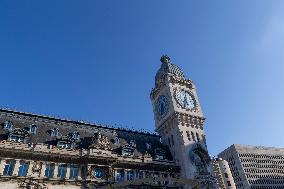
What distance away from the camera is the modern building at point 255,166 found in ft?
498

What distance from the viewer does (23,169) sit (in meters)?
43.0

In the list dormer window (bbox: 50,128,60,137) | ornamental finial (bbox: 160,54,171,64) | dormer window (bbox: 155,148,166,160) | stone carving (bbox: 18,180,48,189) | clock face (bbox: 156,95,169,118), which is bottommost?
stone carving (bbox: 18,180,48,189)

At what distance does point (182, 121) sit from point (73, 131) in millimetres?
21373

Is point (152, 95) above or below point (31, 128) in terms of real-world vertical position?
above

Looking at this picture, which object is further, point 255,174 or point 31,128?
point 255,174

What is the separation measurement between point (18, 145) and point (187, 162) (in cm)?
2862

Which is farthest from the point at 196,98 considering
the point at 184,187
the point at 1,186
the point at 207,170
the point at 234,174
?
the point at 234,174

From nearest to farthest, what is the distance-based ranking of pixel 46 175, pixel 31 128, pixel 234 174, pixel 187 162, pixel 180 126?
pixel 46 175 < pixel 31 128 < pixel 187 162 < pixel 180 126 < pixel 234 174

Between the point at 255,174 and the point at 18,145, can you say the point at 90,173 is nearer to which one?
the point at 18,145

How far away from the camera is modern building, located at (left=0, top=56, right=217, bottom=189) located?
142 feet

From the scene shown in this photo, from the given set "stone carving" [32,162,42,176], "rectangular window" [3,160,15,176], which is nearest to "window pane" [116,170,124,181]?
"stone carving" [32,162,42,176]

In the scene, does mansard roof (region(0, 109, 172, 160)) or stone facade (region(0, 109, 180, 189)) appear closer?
stone facade (region(0, 109, 180, 189))

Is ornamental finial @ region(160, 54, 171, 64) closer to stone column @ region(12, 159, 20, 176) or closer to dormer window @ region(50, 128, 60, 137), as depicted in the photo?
dormer window @ region(50, 128, 60, 137)

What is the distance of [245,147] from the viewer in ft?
541
